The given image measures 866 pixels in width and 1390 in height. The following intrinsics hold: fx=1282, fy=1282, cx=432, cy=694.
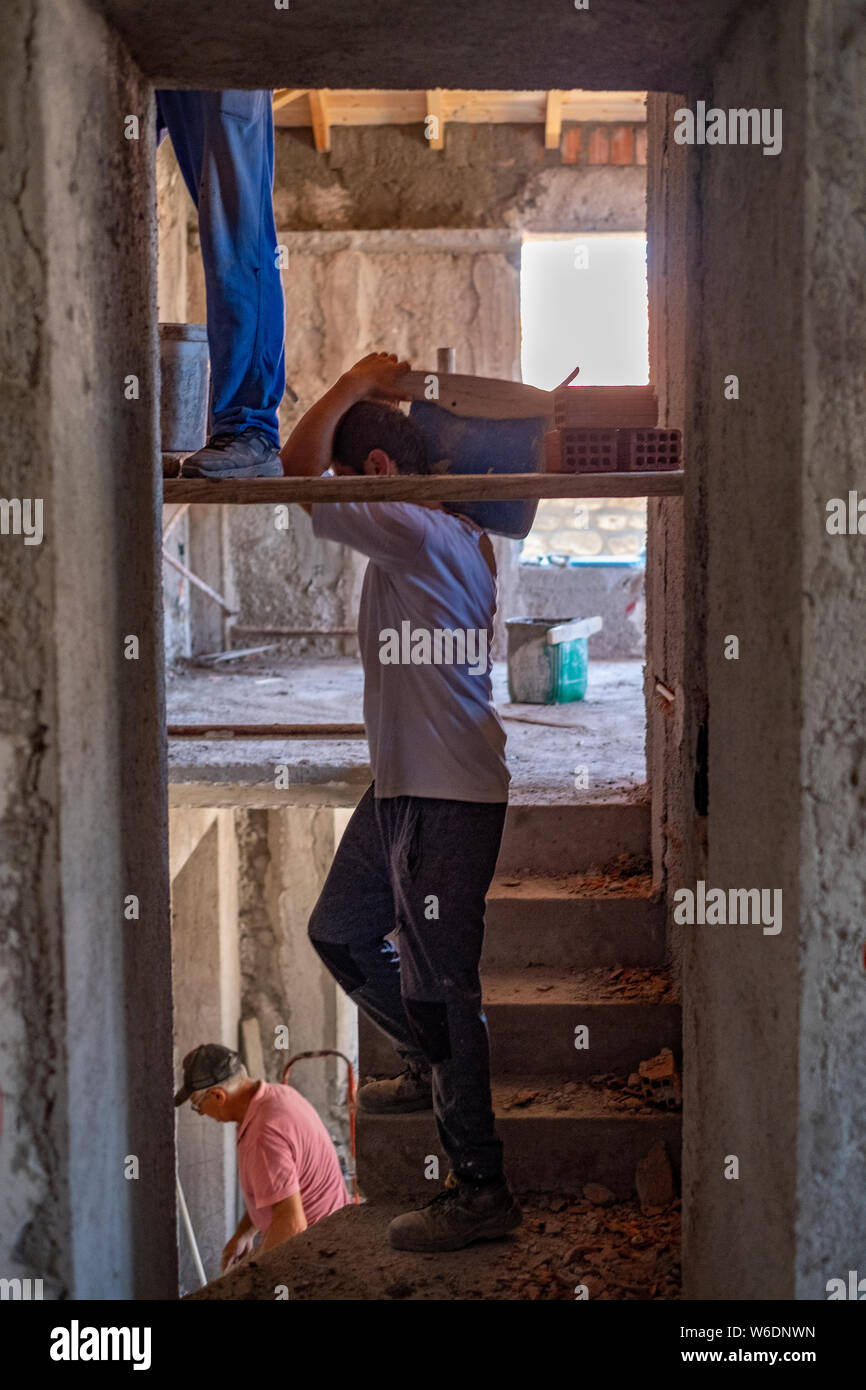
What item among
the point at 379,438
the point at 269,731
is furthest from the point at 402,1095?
the point at 269,731

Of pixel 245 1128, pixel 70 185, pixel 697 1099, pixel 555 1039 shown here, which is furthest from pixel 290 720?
pixel 70 185

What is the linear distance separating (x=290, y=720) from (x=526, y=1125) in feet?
9.31

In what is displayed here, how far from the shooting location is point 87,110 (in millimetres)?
1914

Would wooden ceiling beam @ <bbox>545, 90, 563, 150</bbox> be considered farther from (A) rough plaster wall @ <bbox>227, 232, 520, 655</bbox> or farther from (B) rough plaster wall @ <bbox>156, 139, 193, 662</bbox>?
(B) rough plaster wall @ <bbox>156, 139, 193, 662</bbox>

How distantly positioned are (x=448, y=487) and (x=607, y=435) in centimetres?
36

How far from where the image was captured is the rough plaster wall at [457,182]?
8.21 meters

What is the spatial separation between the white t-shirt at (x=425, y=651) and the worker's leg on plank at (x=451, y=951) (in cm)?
7

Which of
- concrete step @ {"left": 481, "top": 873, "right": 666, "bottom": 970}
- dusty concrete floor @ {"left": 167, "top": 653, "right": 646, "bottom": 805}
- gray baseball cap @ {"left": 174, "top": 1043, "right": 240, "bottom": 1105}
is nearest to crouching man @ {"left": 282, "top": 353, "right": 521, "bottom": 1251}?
concrete step @ {"left": 481, "top": 873, "right": 666, "bottom": 970}

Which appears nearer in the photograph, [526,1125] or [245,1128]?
[526,1125]

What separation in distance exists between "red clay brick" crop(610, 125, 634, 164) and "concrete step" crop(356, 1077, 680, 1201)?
21.7 feet

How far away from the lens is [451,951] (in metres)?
2.80

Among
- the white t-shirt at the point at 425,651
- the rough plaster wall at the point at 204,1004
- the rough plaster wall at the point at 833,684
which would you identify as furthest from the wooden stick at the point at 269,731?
the rough plaster wall at the point at 833,684

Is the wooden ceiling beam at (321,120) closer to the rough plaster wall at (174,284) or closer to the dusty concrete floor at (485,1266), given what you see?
the rough plaster wall at (174,284)
